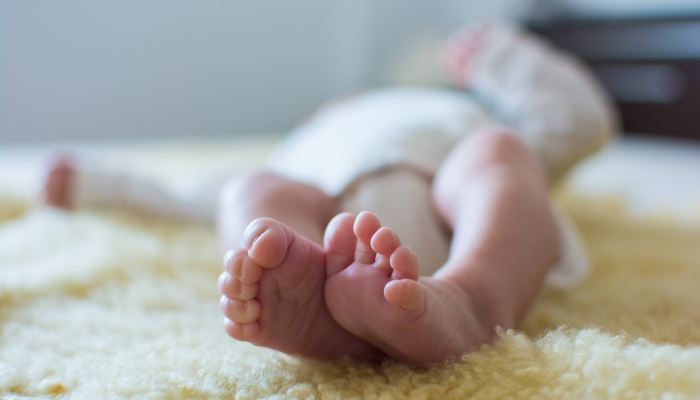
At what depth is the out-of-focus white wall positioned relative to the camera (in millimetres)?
2465

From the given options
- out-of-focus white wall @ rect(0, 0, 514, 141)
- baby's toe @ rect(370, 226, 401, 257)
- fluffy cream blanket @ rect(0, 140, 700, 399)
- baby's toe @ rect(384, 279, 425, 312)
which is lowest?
fluffy cream blanket @ rect(0, 140, 700, 399)

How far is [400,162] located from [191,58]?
2328 millimetres

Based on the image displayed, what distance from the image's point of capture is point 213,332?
0.58 meters

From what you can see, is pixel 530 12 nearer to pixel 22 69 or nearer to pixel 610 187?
pixel 610 187

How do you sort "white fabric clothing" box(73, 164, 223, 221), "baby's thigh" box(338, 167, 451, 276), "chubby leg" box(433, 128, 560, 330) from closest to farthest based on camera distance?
"chubby leg" box(433, 128, 560, 330)
"baby's thigh" box(338, 167, 451, 276)
"white fabric clothing" box(73, 164, 223, 221)

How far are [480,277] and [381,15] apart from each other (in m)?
3.04

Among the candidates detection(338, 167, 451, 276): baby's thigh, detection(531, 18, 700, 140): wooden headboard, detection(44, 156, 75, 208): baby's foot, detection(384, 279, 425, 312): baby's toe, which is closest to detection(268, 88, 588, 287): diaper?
detection(338, 167, 451, 276): baby's thigh

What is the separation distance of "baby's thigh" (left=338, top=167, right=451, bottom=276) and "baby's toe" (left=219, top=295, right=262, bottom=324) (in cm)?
24

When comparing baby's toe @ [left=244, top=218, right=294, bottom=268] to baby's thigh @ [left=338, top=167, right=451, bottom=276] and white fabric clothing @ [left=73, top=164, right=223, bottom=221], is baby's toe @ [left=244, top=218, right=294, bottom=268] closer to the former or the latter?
baby's thigh @ [left=338, top=167, right=451, bottom=276]

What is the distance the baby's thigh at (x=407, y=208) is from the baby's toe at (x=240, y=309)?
24 centimetres

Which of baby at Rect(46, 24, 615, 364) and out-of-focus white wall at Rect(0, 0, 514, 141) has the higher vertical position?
out-of-focus white wall at Rect(0, 0, 514, 141)

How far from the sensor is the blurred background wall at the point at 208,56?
247cm

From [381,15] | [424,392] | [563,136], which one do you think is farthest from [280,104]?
[424,392]

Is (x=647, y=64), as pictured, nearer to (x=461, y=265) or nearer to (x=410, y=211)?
(x=410, y=211)
